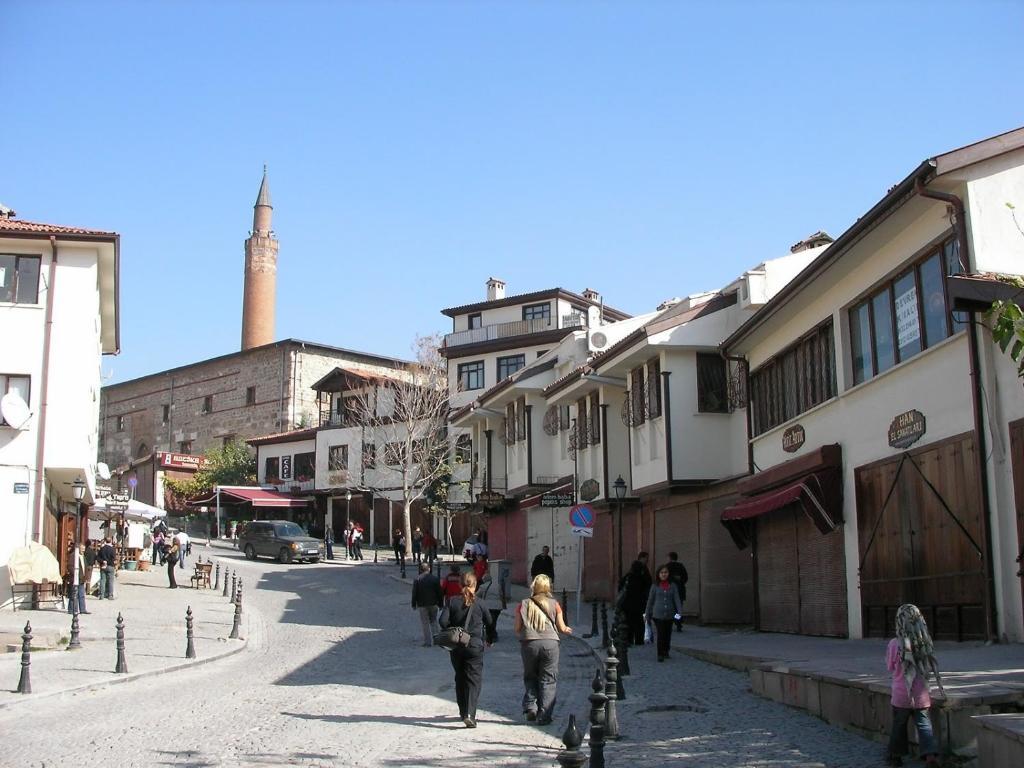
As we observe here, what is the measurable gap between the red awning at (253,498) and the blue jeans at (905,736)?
1972 inches

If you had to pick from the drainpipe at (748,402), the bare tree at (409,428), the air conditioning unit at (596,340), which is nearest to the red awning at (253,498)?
the bare tree at (409,428)

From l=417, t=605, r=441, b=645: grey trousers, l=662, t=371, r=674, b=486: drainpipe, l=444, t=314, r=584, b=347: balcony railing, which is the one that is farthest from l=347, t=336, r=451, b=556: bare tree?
l=417, t=605, r=441, b=645: grey trousers

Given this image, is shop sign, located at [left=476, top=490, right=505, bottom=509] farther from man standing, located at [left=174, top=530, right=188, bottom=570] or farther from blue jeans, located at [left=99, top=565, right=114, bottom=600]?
blue jeans, located at [left=99, top=565, right=114, bottom=600]

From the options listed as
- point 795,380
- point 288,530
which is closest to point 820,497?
point 795,380

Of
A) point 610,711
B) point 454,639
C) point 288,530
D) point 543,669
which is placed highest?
point 288,530

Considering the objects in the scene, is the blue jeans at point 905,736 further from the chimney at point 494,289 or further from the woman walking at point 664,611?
the chimney at point 494,289

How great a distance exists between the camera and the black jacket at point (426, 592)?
749 inches

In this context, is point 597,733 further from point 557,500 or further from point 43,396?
point 43,396

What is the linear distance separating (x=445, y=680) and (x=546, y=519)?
62.0 ft

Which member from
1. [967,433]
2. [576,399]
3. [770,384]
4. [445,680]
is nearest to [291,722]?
[445,680]

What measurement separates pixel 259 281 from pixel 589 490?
59.0m

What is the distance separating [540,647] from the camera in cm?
1102

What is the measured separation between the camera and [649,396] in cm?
2441

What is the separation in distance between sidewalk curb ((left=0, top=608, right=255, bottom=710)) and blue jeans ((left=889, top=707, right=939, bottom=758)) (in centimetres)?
966
